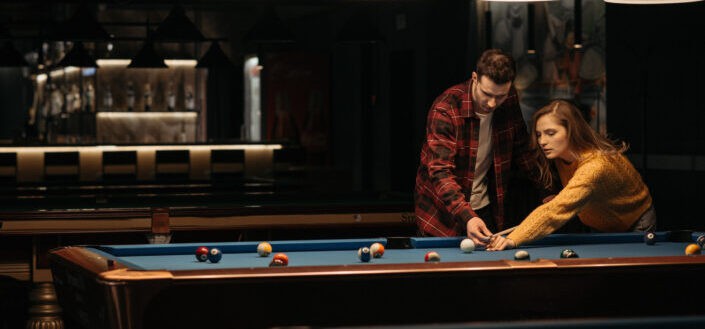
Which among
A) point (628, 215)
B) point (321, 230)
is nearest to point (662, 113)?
point (321, 230)

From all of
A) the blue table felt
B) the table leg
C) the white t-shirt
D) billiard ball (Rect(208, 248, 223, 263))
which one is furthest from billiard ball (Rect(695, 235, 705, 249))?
the table leg

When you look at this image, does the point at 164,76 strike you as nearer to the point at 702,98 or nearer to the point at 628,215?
the point at 702,98

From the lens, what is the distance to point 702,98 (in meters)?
7.49

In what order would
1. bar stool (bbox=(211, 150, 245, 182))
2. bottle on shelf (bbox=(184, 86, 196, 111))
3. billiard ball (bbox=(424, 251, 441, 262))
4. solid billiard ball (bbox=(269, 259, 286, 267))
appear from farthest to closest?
bottle on shelf (bbox=(184, 86, 196, 111))
bar stool (bbox=(211, 150, 245, 182))
billiard ball (bbox=(424, 251, 441, 262))
solid billiard ball (bbox=(269, 259, 286, 267))

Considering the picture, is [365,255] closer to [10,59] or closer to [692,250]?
[692,250]

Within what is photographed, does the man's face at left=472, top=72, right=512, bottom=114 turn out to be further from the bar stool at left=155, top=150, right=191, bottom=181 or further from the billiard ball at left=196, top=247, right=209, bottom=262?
the bar stool at left=155, top=150, right=191, bottom=181

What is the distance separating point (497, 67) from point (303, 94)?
10584 mm

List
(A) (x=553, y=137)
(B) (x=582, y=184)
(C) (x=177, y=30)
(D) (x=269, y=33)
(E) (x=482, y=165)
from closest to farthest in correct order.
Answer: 1. (B) (x=582, y=184)
2. (A) (x=553, y=137)
3. (E) (x=482, y=165)
4. (C) (x=177, y=30)
5. (D) (x=269, y=33)

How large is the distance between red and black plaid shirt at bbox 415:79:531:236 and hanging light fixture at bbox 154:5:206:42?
11.5ft

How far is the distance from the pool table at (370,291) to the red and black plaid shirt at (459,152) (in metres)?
1.00

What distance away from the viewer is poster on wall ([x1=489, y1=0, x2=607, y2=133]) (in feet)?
29.1

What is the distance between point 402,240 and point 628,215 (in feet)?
3.34

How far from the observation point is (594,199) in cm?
461

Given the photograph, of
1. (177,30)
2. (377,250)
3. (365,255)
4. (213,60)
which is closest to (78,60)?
(213,60)
